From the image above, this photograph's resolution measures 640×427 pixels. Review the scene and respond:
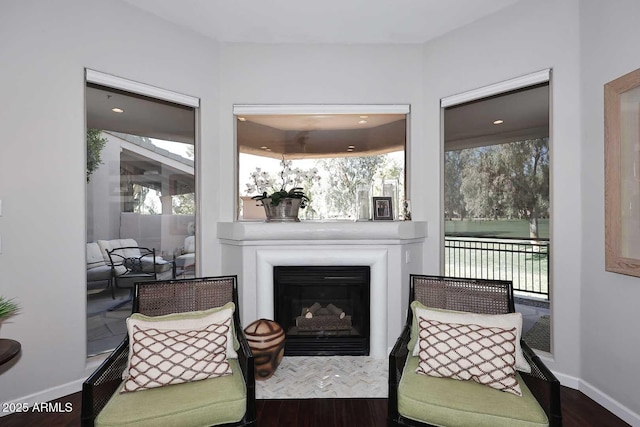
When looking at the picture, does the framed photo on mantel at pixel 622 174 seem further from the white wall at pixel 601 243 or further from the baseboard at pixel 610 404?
the baseboard at pixel 610 404

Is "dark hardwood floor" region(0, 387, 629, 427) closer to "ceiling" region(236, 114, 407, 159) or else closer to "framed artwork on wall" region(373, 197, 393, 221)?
"framed artwork on wall" region(373, 197, 393, 221)

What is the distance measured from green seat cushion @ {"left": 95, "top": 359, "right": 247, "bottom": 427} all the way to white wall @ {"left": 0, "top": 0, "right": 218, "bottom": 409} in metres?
1.11

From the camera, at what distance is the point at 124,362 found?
1.99m

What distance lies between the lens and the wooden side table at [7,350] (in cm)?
169

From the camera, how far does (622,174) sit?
2.23m

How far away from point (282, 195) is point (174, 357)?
170cm

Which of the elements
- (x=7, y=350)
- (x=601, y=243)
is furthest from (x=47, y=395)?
(x=601, y=243)

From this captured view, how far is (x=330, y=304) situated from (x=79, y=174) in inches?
89.7

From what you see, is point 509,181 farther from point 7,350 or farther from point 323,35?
point 7,350

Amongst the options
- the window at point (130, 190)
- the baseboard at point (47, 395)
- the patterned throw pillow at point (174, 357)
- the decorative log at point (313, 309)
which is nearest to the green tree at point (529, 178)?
the decorative log at point (313, 309)

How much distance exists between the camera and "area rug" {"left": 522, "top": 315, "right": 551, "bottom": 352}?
114 inches

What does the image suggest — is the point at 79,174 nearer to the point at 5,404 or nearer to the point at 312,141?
the point at 5,404

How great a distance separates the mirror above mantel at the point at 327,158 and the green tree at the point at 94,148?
115 cm

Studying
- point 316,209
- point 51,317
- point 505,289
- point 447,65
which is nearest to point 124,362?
point 51,317
